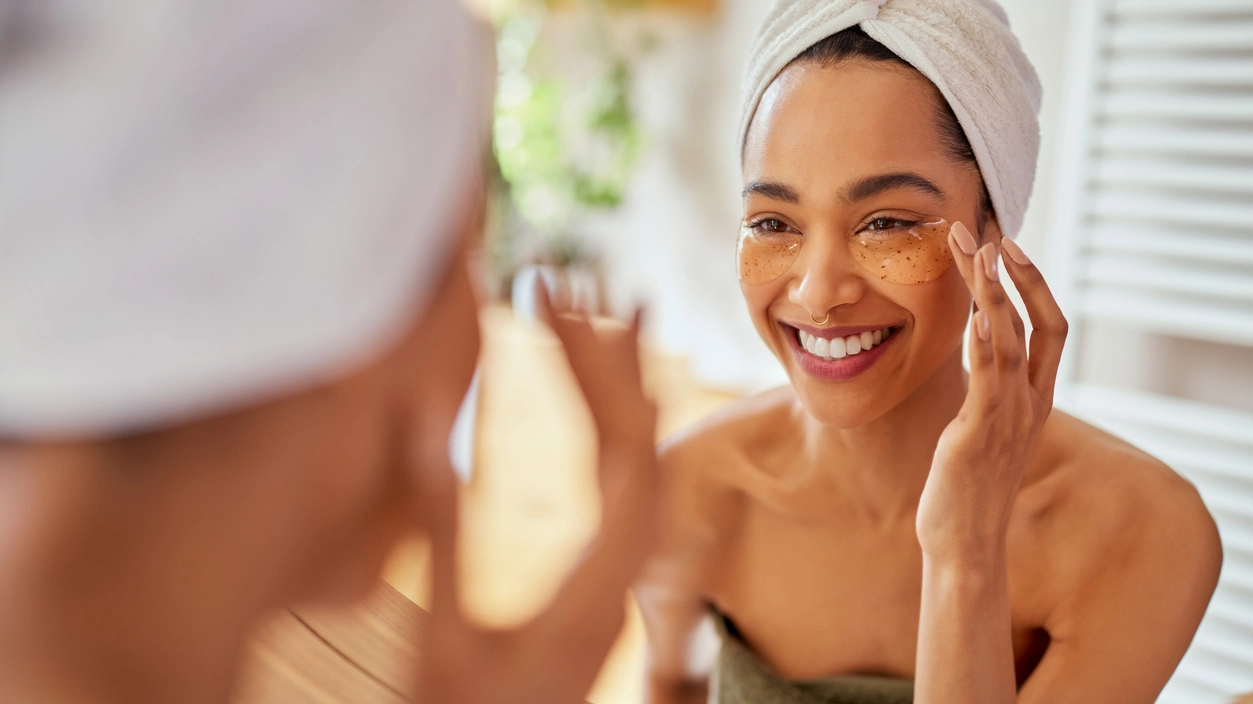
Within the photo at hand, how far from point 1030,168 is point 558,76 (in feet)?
11.1

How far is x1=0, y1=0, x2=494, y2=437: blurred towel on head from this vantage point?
32 cm

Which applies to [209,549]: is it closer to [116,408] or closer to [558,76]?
[116,408]

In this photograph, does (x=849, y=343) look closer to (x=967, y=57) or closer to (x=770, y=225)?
(x=770, y=225)

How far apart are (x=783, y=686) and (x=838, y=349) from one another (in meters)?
0.39

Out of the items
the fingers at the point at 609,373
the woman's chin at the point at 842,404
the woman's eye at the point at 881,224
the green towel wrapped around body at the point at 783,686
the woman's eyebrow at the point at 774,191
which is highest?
the woman's eyebrow at the point at 774,191

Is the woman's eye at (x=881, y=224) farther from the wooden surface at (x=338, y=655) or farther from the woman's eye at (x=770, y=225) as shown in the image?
the wooden surface at (x=338, y=655)

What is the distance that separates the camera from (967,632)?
0.85 metres

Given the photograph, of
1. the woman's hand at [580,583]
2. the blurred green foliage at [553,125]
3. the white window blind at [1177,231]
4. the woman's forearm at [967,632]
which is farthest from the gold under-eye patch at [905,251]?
the blurred green foliage at [553,125]

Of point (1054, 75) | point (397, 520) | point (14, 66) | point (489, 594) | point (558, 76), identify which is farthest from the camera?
point (558, 76)

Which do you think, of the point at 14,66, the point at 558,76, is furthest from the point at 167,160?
the point at 558,76

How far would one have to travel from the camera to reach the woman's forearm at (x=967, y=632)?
2.78ft

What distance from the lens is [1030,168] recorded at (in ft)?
3.28

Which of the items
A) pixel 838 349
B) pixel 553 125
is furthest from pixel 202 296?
pixel 553 125

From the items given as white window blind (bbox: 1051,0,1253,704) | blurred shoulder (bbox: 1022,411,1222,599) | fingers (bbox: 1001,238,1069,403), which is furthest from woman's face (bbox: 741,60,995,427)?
white window blind (bbox: 1051,0,1253,704)
